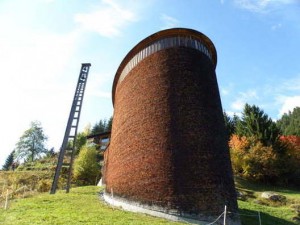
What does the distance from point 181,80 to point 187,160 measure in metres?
4.06

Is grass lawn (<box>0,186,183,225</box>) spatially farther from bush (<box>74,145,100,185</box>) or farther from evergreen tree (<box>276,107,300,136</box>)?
evergreen tree (<box>276,107,300,136</box>)

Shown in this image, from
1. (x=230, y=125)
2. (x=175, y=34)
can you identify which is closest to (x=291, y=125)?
(x=230, y=125)

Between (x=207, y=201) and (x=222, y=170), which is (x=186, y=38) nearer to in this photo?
(x=222, y=170)

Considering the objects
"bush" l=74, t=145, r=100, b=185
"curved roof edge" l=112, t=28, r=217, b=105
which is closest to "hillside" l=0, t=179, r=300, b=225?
"curved roof edge" l=112, t=28, r=217, b=105

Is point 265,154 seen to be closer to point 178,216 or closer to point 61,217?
point 178,216

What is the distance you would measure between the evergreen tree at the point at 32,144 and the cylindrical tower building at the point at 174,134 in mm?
42126

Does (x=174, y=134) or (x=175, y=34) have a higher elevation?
(x=175, y=34)

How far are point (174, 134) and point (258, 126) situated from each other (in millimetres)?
23895

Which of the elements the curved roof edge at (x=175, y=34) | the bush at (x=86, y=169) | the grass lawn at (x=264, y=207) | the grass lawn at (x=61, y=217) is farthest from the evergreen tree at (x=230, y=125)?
the grass lawn at (x=61, y=217)

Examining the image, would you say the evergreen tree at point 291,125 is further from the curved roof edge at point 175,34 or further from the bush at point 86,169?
the curved roof edge at point 175,34

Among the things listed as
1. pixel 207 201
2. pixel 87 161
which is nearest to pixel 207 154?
pixel 207 201

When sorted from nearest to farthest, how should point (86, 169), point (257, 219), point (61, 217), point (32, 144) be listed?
point (61, 217) → point (257, 219) → point (86, 169) → point (32, 144)

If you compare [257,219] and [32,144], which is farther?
[32,144]

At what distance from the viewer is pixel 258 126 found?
33062 mm
